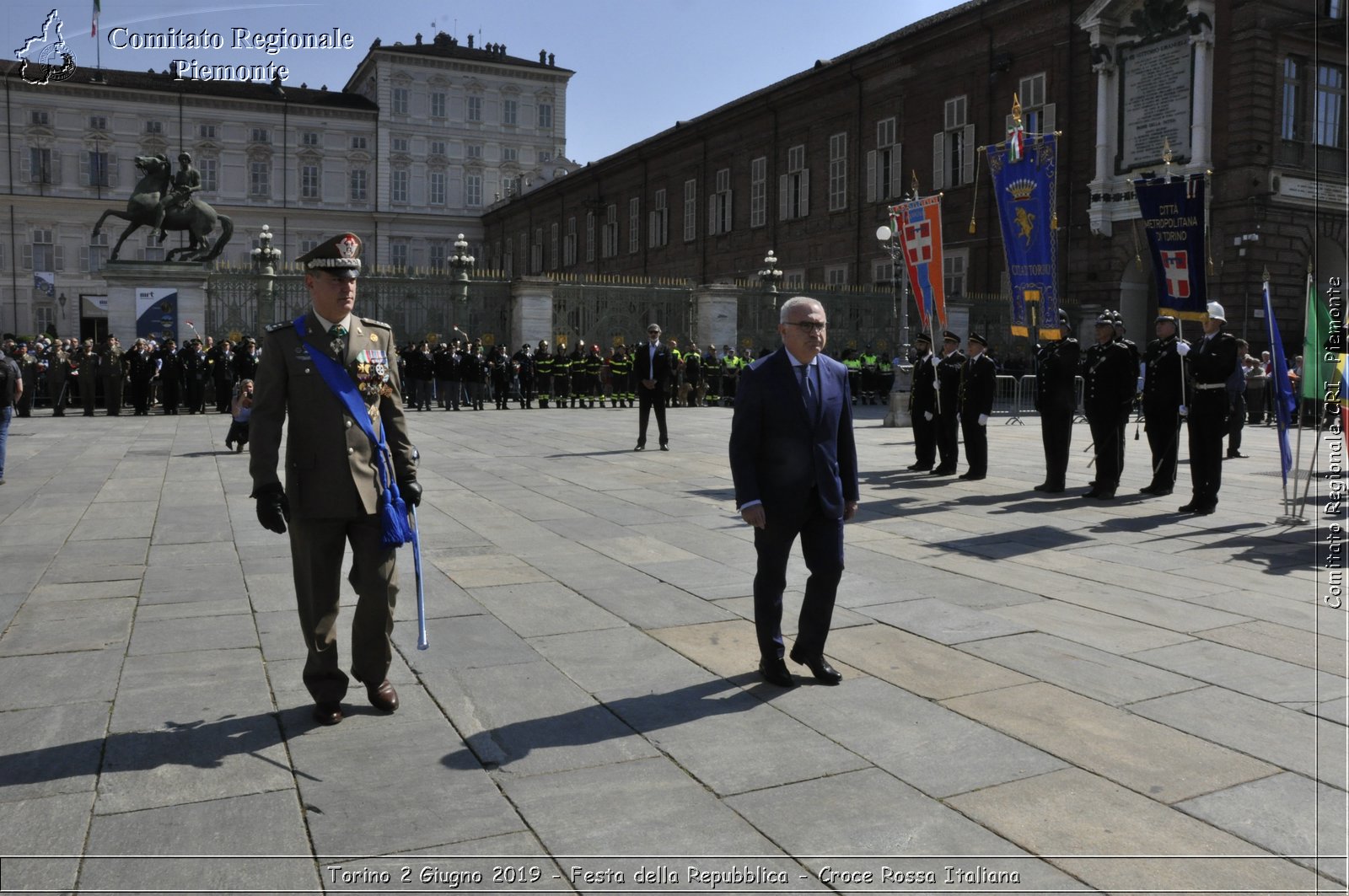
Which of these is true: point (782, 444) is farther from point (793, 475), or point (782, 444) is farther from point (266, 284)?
point (266, 284)

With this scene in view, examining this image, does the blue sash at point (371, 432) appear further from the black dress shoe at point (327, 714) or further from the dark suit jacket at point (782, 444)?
the dark suit jacket at point (782, 444)

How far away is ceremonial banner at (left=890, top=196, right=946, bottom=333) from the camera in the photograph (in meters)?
18.3

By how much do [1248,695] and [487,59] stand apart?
71288 mm

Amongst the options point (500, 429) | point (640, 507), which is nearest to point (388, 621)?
point (640, 507)

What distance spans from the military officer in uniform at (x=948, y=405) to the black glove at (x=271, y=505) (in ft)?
31.7

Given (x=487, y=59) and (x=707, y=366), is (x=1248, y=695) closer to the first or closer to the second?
(x=707, y=366)

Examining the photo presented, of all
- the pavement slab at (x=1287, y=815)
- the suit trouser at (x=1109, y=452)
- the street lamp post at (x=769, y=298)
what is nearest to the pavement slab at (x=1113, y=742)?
the pavement slab at (x=1287, y=815)

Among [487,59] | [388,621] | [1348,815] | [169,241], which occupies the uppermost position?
[487,59]

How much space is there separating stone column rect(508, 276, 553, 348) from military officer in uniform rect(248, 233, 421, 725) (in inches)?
993

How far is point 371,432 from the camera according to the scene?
15.0ft

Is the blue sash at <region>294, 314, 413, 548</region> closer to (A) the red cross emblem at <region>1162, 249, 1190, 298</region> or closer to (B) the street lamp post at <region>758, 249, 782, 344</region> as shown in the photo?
(A) the red cross emblem at <region>1162, 249, 1190, 298</region>

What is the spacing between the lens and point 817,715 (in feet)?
15.0

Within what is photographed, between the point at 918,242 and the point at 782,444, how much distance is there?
1472 cm

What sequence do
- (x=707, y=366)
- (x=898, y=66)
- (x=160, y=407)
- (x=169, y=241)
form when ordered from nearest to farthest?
1. (x=160, y=407)
2. (x=707, y=366)
3. (x=898, y=66)
4. (x=169, y=241)
